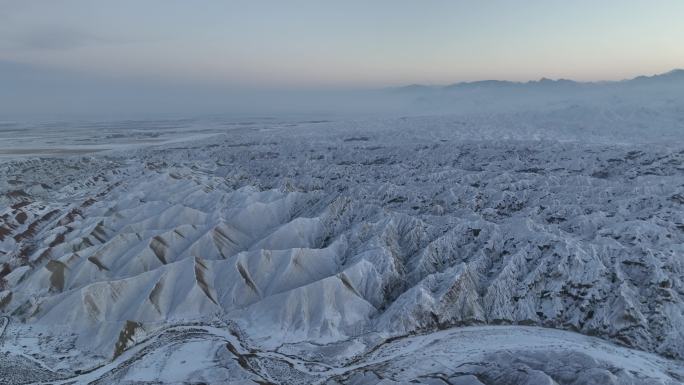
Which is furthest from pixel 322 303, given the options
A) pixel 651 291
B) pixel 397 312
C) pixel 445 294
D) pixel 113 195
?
pixel 113 195

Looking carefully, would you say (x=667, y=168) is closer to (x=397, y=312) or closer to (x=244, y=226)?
(x=397, y=312)

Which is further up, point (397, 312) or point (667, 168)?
point (667, 168)

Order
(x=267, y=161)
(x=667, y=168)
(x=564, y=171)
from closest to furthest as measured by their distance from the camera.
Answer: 1. (x=667, y=168)
2. (x=564, y=171)
3. (x=267, y=161)

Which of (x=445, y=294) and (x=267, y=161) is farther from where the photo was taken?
(x=267, y=161)

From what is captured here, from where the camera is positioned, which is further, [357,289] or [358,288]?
[358,288]
